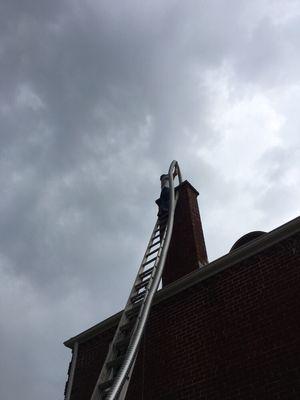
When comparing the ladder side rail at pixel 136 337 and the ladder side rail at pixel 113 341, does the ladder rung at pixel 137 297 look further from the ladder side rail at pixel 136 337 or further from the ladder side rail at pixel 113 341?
the ladder side rail at pixel 136 337

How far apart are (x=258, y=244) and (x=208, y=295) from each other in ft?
3.87

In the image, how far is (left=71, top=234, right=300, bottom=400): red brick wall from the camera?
17.3ft

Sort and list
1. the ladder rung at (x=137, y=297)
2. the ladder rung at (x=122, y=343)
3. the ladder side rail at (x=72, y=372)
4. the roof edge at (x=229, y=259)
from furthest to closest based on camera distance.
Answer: the ladder side rail at (x=72, y=372) → the ladder rung at (x=137, y=297) → the roof edge at (x=229, y=259) → the ladder rung at (x=122, y=343)

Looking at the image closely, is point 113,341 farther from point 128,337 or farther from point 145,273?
point 145,273

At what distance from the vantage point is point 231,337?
233 inches

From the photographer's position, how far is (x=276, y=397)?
16.4ft

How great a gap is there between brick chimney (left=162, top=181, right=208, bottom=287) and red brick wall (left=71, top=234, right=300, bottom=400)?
0.93 metres

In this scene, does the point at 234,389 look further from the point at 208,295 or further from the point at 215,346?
the point at 208,295

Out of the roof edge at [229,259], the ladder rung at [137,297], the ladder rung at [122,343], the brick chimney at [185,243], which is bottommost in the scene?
the ladder rung at [122,343]

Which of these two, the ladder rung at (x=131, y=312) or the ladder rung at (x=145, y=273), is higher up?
the ladder rung at (x=145, y=273)

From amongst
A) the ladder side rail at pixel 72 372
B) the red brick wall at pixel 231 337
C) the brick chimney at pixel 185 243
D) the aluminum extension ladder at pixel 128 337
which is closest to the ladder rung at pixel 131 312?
the aluminum extension ladder at pixel 128 337

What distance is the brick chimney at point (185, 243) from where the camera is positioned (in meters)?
7.97

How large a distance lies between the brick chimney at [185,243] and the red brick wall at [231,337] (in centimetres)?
93

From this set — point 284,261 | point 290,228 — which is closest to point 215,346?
point 284,261
